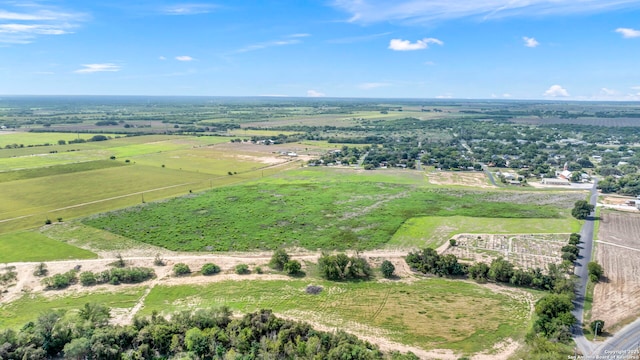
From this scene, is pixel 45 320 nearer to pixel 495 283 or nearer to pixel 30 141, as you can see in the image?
pixel 495 283

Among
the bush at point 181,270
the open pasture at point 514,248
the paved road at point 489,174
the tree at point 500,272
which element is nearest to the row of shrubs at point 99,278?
the bush at point 181,270

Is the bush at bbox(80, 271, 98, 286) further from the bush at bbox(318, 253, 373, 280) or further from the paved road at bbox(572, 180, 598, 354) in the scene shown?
the paved road at bbox(572, 180, 598, 354)

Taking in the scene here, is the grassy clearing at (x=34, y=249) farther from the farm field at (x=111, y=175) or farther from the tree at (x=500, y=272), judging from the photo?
the tree at (x=500, y=272)

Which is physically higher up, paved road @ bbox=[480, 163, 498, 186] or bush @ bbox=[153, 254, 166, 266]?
paved road @ bbox=[480, 163, 498, 186]

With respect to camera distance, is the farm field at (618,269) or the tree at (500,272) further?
Result: the tree at (500,272)

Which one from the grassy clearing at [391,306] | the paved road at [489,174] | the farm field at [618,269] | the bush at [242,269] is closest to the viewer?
the grassy clearing at [391,306]

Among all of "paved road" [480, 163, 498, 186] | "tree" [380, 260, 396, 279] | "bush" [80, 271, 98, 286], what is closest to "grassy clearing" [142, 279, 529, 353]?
"tree" [380, 260, 396, 279]
